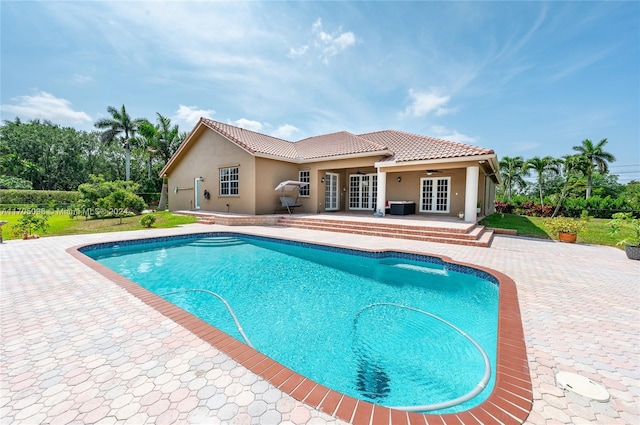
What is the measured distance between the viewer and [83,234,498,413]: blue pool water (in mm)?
3035

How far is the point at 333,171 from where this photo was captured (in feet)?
58.1

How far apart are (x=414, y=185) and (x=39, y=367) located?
16.0m


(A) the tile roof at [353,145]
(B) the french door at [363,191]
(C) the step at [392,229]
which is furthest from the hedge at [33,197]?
(B) the french door at [363,191]

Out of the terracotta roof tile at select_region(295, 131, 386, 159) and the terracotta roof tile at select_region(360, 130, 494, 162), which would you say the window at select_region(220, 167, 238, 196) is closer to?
the terracotta roof tile at select_region(295, 131, 386, 159)

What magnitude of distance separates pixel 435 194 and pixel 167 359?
15331 mm

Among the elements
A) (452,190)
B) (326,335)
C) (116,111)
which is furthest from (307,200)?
(116,111)

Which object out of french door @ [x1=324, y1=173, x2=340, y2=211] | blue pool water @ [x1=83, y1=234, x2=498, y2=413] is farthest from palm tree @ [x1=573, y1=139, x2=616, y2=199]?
blue pool water @ [x1=83, y1=234, x2=498, y2=413]

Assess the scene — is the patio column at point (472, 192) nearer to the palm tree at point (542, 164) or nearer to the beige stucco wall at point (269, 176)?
the beige stucco wall at point (269, 176)

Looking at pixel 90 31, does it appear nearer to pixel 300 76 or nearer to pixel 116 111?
pixel 300 76

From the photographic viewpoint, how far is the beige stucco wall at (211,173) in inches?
600

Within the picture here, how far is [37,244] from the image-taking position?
342 inches

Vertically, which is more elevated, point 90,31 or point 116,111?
point 116,111

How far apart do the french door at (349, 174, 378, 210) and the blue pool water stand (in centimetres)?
944

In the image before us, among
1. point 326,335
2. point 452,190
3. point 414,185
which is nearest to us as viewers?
point 326,335
